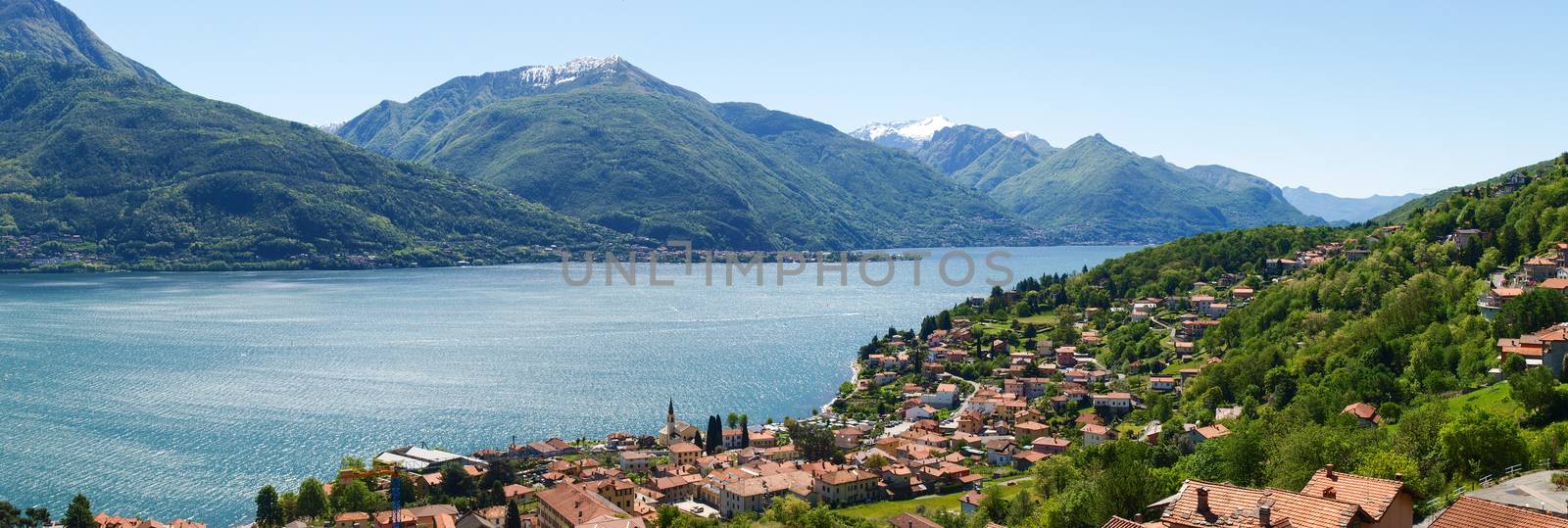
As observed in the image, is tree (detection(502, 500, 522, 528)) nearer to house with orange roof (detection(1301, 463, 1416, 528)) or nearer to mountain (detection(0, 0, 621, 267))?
house with orange roof (detection(1301, 463, 1416, 528))

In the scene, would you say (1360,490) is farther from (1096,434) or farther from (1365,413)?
(1096,434)

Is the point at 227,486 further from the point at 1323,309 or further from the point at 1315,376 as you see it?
the point at 1323,309

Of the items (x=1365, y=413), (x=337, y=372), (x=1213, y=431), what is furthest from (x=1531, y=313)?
(x=337, y=372)

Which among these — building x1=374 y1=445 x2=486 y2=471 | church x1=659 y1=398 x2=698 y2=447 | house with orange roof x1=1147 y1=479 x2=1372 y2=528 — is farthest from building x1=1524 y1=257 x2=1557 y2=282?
building x1=374 y1=445 x2=486 y2=471

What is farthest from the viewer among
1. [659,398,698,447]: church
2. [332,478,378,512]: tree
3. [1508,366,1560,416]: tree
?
[659,398,698,447]: church

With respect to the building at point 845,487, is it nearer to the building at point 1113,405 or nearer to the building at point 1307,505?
the building at point 1113,405
